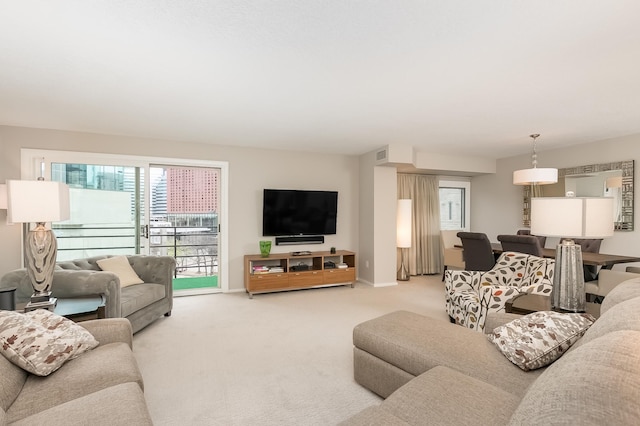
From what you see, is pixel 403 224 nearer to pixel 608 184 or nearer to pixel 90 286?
pixel 608 184

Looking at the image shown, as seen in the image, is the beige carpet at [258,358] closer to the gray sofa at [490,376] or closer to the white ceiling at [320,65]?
the gray sofa at [490,376]

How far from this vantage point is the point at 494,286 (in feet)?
9.96

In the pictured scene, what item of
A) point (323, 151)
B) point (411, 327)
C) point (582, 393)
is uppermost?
point (323, 151)

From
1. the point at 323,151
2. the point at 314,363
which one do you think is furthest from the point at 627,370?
the point at 323,151

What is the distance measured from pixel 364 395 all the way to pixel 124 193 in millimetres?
4156

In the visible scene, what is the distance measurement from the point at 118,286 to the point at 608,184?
6.27 meters

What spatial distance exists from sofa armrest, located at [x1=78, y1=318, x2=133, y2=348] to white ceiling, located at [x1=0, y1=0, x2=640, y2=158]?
176 cm

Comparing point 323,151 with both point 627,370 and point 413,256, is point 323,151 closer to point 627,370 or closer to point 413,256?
point 413,256

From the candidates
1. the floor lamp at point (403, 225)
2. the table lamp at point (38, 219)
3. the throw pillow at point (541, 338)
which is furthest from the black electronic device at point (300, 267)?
the throw pillow at point (541, 338)

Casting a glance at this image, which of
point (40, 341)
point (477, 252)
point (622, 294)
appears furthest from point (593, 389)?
point (477, 252)

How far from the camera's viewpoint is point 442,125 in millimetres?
3957

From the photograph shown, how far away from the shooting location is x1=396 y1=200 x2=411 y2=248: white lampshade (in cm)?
589

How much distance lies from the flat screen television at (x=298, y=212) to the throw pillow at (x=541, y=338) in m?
3.87

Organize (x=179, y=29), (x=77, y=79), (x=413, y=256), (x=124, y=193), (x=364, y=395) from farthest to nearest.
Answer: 1. (x=413, y=256)
2. (x=124, y=193)
3. (x=77, y=79)
4. (x=364, y=395)
5. (x=179, y=29)
